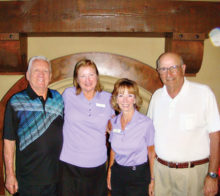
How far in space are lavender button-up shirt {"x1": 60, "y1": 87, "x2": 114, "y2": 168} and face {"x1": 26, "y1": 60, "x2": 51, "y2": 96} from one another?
244 mm

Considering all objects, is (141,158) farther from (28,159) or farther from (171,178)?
(28,159)

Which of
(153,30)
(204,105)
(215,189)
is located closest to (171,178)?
(215,189)

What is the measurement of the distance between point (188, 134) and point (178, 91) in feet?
1.10

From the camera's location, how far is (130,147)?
1.44m

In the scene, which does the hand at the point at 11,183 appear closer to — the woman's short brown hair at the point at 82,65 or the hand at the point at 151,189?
the woman's short brown hair at the point at 82,65

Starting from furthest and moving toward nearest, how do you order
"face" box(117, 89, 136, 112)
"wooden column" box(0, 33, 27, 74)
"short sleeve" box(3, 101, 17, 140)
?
"wooden column" box(0, 33, 27, 74), "face" box(117, 89, 136, 112), "short sleeve" box(3, 101, 17, 140)

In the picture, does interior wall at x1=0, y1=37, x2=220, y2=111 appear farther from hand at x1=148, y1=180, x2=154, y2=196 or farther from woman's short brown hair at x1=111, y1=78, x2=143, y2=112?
hand at x1=148, y1=180, x2=154, y2=196

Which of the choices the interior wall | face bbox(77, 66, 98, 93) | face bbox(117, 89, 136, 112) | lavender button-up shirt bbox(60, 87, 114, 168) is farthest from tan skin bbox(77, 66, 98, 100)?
the interior wall

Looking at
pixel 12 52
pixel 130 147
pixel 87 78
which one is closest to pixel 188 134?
pixel 130 147

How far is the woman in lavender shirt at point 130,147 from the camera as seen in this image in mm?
1435

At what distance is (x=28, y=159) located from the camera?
139cm

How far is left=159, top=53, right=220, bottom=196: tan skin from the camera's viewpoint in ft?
4.65

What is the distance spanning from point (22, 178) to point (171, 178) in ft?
3.75

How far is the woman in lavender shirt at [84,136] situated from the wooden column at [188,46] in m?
0.74
